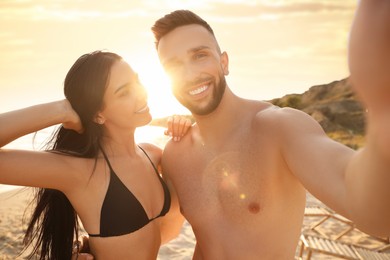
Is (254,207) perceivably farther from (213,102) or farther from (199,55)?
(199,55)

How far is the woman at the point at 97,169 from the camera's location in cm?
223

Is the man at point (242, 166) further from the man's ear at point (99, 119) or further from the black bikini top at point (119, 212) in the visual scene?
the man's ear at point (99, 119)

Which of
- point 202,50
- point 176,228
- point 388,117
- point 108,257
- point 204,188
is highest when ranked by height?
point 202,50

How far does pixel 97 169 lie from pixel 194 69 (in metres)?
1.14

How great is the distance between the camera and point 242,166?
98.8 inches

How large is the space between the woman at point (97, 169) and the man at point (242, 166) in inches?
13.8

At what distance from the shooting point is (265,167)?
2.37m

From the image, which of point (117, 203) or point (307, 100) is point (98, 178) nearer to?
point (117, 203)

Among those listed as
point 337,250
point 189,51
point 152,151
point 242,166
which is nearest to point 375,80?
point 242,166

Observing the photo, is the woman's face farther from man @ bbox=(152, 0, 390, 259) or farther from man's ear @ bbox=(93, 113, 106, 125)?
man @ bbox=(152, 0, 390, 259)

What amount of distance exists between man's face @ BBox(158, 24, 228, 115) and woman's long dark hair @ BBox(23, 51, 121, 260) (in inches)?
19.5

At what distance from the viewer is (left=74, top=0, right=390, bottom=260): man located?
4.31 ft

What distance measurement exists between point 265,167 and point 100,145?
1360 mm

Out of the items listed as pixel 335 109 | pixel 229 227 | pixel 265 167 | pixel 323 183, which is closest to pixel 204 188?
pixel 229 227
